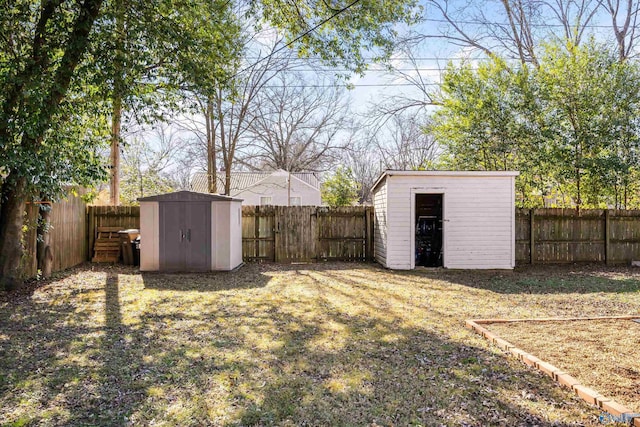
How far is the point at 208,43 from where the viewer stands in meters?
6.85

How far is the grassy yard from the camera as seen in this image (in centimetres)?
267

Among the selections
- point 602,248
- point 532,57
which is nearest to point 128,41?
point 602,248

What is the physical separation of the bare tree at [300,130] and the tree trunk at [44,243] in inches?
454

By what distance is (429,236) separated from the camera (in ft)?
34.3

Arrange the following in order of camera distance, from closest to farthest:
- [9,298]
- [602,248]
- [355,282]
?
[9,298] → [355,282] → [602,248]

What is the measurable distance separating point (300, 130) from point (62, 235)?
14.5 m

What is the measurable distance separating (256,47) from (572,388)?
547 inches

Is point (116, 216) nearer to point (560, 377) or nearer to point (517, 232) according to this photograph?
point (517, 232)

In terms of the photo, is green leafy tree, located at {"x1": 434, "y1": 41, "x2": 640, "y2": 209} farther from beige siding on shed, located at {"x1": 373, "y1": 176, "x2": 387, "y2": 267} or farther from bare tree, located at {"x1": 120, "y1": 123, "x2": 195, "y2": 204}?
bare tree, located at {"x1": 120, "y1": 123, "x2": 195, "y2": 204}

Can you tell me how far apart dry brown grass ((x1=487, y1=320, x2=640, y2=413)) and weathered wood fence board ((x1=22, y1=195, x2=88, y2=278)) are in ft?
24.0

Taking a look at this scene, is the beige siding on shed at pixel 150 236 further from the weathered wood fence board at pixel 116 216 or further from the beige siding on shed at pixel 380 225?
the beige siding on shed at pixel 380 225

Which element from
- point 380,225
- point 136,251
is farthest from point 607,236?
point 136,251

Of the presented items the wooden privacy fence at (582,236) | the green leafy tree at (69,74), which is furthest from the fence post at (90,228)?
the wooden privacy fence at (582,236)

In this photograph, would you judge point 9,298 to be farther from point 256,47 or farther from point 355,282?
point 256,47
